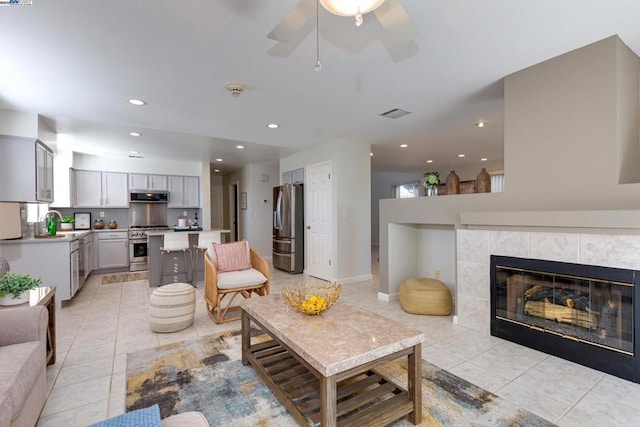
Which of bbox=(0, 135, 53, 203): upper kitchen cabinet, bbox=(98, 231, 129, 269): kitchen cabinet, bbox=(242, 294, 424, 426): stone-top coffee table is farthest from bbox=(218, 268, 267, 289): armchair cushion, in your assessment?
bbox=(98, 231, 129, 269): kitchen cabinet

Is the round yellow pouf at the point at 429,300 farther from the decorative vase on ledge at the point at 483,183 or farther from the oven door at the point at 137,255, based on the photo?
the oven door at the point at 137,255

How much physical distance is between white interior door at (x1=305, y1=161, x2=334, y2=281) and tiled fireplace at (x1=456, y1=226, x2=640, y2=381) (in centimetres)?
246

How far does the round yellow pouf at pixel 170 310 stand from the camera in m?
2.99

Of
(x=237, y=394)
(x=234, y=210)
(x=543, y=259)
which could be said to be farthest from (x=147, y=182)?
(x=543, y=259)

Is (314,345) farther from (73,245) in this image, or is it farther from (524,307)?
(73,245)

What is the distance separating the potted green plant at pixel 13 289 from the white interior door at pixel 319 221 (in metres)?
3.83

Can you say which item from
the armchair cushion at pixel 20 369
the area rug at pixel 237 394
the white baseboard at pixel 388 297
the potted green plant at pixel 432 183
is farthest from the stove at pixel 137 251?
the potted green plant at pixel 432 183

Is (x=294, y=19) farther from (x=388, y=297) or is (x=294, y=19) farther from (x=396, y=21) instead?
(x=388, y=297)

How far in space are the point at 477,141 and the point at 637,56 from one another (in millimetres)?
2862

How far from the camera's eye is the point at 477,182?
10.7 feet

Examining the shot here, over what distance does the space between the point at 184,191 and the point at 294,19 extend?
652cm

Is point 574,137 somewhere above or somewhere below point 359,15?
below

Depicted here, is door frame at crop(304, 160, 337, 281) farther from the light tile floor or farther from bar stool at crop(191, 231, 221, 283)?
bar stool at crop(191, 231, 221, 283)

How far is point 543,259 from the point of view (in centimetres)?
253
